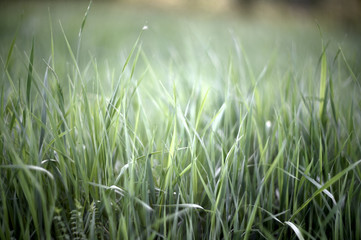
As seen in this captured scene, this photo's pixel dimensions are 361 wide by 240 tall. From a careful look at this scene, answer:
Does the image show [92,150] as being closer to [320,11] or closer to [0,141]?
[0,141]

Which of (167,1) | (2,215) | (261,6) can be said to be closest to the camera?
(2,215)

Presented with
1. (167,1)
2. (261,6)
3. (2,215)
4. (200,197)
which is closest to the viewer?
(2,215)

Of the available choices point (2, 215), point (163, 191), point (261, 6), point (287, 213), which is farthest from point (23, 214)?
point (261, 6)

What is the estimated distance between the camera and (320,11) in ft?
26.8

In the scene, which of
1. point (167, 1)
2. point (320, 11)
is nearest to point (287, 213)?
point (167, 1)

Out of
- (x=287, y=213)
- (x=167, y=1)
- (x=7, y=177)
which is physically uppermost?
(x=167, y=1)

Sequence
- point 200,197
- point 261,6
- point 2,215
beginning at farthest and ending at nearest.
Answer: point 261,6
point 200,197
point 2,215

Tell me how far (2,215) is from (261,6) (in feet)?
31.5

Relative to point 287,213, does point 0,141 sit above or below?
above

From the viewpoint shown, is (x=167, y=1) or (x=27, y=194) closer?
(x=27, y=194)

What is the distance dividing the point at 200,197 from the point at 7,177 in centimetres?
36

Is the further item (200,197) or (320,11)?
(320,11)

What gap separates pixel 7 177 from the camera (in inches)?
18.6

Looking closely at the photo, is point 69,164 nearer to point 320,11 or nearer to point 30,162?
point 30,162
